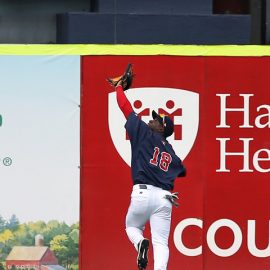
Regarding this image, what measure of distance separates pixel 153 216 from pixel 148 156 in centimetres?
57

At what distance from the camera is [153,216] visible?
396 inches

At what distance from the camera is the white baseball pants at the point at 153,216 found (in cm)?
998

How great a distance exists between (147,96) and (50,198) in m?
1.52

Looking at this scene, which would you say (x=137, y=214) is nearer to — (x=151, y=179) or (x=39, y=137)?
(x=151, y=179)

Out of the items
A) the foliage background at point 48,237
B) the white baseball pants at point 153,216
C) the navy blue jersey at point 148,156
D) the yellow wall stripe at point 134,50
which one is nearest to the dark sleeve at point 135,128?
the navy blue jersey at point 148,156

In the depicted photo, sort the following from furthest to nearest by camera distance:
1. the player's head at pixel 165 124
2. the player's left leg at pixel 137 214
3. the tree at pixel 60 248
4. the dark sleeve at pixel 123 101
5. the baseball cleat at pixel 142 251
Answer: the tree at pixel 60 248, the player's head at pixel 165 124, the dark sleeve at pixel 123 101, the player's left leg at pixel 137 214, the baseball cleat at pixel 142 251

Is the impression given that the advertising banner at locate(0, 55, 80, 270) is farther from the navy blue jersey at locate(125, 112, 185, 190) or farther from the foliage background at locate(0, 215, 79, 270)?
the navy blue jersey at locate(125, 112, 185, 190)

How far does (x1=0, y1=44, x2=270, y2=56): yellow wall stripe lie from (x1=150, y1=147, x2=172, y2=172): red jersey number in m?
1.65

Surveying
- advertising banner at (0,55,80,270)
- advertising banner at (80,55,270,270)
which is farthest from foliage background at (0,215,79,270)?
advertising banner at (80,55,270,270)

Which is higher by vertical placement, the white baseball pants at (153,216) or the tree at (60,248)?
the white baseball pants at (153,216)

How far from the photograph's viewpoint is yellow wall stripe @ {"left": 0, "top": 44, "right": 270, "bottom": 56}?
11250mm

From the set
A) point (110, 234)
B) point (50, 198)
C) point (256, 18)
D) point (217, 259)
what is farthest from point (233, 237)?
point (256, 18)

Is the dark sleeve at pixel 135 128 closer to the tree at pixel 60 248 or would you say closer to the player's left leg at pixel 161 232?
the player's left leg at pixel 161 232

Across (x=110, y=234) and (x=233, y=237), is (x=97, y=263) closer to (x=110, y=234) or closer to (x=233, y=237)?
(x=110, y=234)
